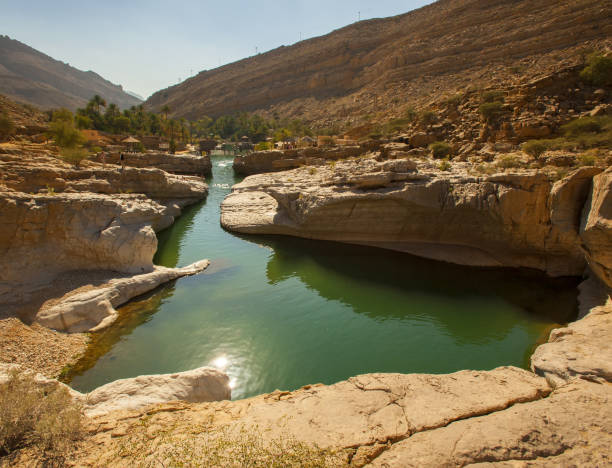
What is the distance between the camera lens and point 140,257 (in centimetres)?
1028

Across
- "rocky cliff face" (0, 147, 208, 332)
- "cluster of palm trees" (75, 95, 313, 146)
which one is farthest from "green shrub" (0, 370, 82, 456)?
"cluster of palm trees" (75, 95, 313, 146)

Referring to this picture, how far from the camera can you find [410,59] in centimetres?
5216

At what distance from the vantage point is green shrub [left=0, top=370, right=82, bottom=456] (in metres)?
3.12

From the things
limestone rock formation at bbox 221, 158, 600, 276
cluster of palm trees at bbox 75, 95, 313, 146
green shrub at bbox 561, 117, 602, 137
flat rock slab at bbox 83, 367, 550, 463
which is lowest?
flat rock slab at bbox 83, 367, 550, 463

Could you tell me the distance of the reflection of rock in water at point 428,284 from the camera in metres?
8.27

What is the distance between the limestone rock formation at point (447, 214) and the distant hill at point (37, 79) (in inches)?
5176

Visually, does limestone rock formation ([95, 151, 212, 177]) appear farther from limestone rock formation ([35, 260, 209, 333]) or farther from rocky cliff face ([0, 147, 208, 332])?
limestone rock formation ([35, 260, 209, 333])

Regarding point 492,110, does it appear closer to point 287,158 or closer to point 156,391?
point 287,158

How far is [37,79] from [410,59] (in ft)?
577

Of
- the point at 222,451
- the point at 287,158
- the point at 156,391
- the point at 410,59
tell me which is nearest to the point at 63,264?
the point at 156,391

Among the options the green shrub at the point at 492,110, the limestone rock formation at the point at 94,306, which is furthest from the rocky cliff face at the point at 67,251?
the green shrub at the point at 492,110

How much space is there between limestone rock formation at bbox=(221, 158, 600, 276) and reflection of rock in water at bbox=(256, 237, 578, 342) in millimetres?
652

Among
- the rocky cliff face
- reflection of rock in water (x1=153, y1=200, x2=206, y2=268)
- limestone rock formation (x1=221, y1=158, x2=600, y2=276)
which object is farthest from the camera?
reflection of rock in water (x1=153, y1=200, x2=206, y2=268)

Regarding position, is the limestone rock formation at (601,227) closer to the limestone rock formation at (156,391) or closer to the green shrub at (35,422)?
the limestone rock formation at (156,391)
